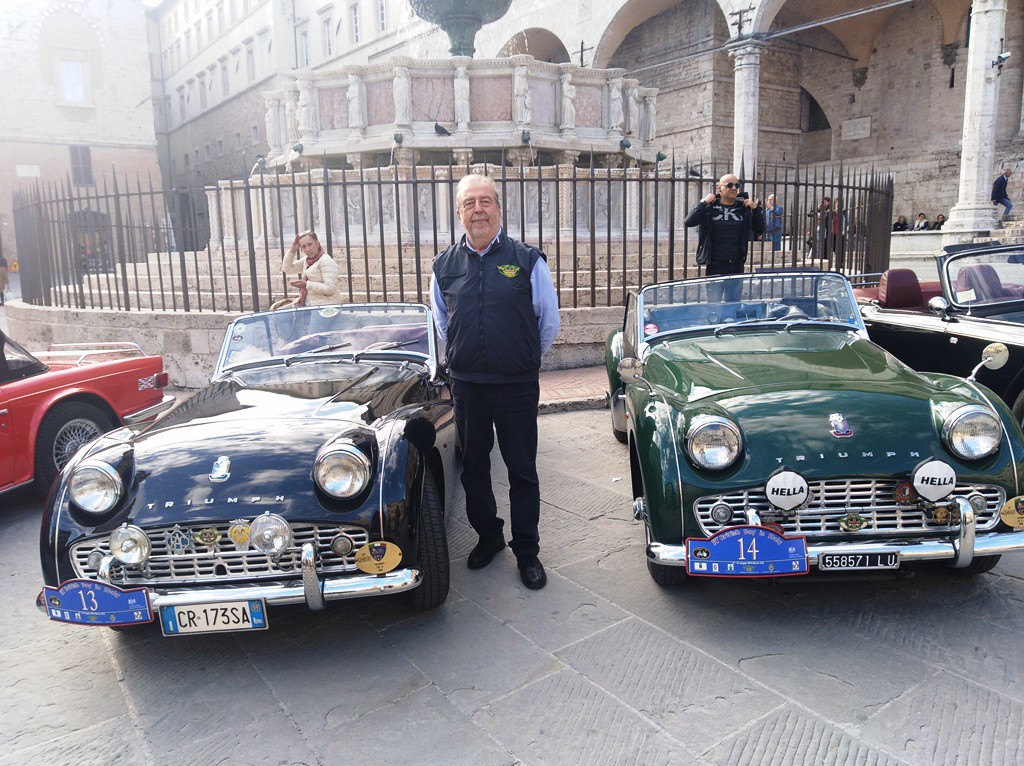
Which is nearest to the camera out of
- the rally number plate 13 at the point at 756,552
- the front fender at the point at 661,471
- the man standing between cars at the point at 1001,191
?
the rally number plate 13 at the point at 756,552

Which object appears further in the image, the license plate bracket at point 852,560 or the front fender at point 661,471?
the front fender at point 661,471

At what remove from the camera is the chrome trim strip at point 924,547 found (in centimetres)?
281

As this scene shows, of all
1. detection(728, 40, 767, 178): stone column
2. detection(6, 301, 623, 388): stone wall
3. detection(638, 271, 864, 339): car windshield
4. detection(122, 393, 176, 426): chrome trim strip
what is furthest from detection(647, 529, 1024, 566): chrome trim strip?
detection(728, 40, 767, 178): stone column

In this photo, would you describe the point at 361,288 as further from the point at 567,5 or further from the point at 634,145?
the point at 567,5

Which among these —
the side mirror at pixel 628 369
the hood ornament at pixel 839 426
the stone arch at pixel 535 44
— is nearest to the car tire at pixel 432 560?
the side mirror at pixel 628 369

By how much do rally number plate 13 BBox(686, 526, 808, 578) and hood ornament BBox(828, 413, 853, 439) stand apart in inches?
18.6

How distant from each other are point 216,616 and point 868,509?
2.49 meters

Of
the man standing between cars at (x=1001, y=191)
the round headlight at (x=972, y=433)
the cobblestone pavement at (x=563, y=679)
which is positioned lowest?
the cobblestone pavement at (x=563, y=679)

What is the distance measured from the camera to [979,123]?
17.0 meters

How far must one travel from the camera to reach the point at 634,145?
13211 mm

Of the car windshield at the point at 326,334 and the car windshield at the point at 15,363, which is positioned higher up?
the car windshield at the point at 326,334

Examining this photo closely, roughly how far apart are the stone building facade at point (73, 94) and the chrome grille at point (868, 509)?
130ft

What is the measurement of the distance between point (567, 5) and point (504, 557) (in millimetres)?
27612

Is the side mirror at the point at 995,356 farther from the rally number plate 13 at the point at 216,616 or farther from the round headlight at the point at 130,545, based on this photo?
the round headlight at the point at 130,545
